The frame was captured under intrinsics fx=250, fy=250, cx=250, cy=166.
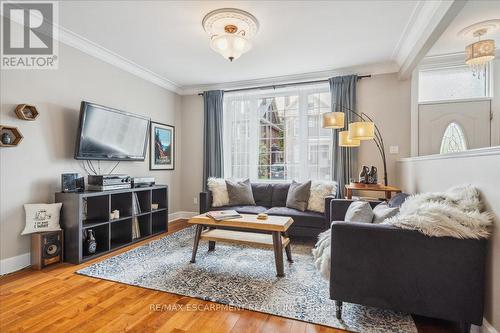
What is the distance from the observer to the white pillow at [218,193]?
395cm

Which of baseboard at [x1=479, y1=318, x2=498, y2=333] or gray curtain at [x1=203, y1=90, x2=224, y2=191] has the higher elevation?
gray curtain at [x1=203, y1=90, x2=224, y2=191]

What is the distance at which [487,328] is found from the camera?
4.86ft

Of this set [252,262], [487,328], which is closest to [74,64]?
[252,262]

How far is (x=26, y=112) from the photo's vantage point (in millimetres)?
2607

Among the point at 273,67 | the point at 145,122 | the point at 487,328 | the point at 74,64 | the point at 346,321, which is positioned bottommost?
the point at 346,321

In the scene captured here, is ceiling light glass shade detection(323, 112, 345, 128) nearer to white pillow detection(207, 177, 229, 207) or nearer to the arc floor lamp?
the arc floor lamp

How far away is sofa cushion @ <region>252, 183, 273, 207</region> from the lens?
412 cm

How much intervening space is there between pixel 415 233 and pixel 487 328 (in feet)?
2.15

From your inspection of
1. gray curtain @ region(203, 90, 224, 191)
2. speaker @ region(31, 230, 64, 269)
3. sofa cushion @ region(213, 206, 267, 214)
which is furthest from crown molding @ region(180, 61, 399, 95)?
speaker @ region(31, 230, 64, 269)

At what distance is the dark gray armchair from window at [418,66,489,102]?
9.76 ft

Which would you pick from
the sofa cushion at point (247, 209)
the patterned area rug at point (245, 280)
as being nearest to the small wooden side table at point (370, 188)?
the patterned area rug at point (245, 280)

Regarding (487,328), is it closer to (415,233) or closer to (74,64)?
(415,233)

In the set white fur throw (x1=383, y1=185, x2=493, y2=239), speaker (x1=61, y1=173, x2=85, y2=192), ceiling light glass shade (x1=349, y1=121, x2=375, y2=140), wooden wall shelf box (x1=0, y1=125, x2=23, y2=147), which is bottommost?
white fur throw (x1=383, y1=185, x2=493, y2=239)

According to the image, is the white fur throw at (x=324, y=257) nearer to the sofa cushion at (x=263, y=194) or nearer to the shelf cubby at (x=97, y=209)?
the sofa cushion at (x=263, y=194)
